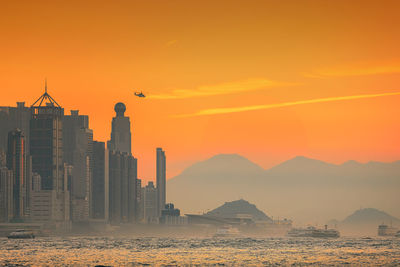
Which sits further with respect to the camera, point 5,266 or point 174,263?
point 174,263

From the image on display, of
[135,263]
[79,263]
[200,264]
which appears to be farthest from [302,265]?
[79,263]

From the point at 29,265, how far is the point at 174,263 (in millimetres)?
34435

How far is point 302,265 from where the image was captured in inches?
7239

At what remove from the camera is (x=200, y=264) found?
185 meters

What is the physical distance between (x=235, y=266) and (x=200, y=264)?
9378mm

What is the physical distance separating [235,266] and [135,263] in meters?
25.8

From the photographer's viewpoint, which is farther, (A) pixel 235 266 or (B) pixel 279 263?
(B) pixel 279 263

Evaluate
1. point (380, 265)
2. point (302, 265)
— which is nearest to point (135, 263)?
point (302, 265)

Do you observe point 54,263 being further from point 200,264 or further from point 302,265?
point 302,265

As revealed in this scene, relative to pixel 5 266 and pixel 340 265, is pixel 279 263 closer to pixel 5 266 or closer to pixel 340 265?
pixel 340 265

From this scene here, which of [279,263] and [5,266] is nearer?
[5,266]

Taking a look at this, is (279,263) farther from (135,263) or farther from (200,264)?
(135,263)

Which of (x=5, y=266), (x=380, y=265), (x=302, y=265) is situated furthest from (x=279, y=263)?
(x=5, y=266)

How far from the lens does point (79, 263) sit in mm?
189750
